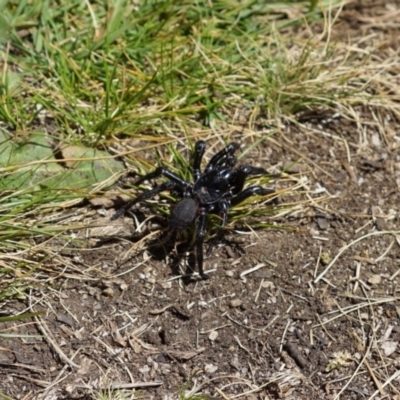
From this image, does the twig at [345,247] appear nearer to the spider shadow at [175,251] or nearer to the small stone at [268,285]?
the small stone at [268,285]

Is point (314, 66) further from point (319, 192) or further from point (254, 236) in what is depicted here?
point (254, 236)

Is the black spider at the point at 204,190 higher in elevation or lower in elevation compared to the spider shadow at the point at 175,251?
higher

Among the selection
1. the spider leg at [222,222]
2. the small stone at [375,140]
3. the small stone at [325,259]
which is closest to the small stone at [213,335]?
the spider leg at [222,222]

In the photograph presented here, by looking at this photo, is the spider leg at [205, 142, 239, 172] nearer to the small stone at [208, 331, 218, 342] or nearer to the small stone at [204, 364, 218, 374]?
the small stone at [208, 331, 218, 342]

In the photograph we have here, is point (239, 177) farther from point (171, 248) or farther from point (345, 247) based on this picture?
point (345, 247)


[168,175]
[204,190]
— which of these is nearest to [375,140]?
[204,190]

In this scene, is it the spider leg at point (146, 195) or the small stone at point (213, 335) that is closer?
the small stone at point (213, 335)

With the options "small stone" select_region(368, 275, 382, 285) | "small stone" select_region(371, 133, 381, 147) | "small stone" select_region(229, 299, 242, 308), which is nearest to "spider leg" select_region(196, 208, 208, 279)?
"small stone" select_region(229, 299, 242, 308)
